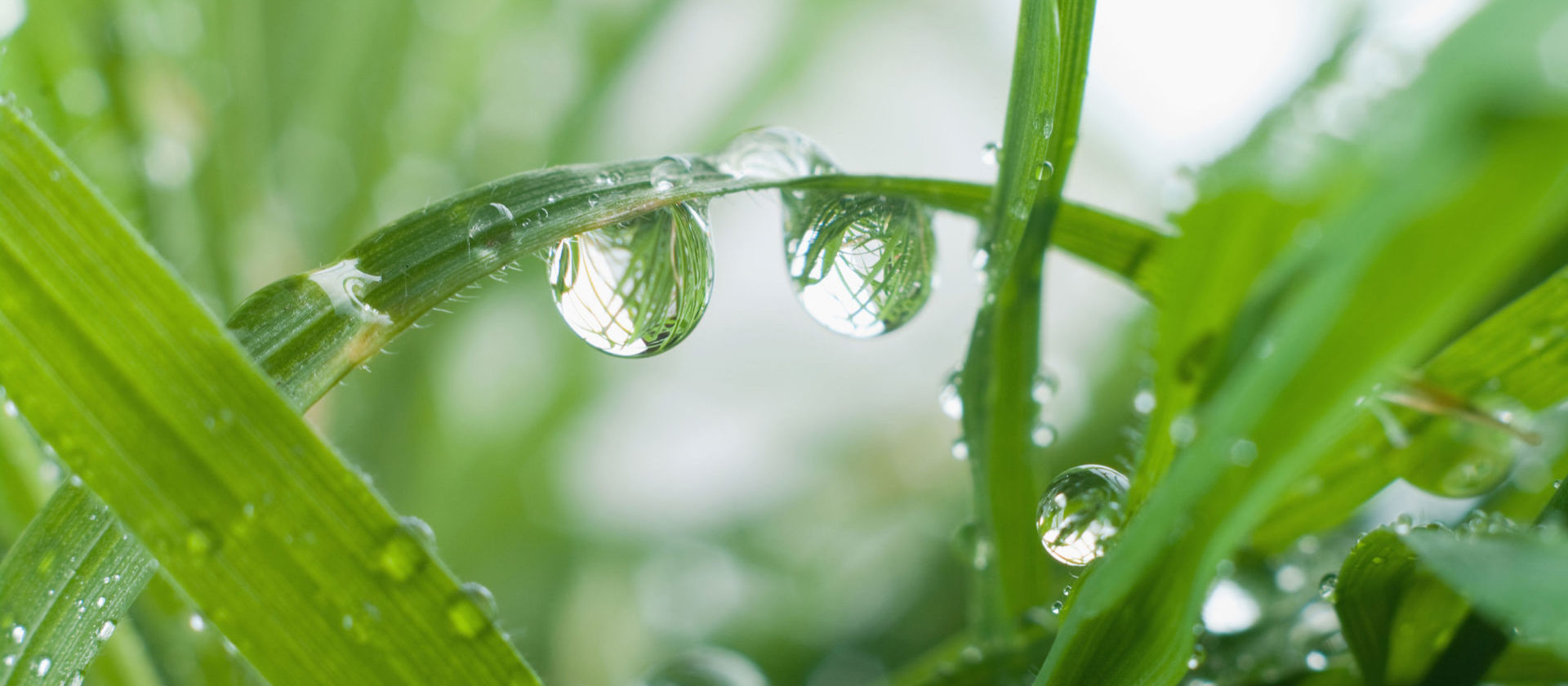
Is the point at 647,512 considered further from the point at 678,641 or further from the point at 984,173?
the point at 984,173

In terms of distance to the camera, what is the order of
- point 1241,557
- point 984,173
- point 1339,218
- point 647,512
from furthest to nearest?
point 984,173, point 647,512, point 1241,557, point 1339,218

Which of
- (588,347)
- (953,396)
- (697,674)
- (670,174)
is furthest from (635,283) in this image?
(588,347)

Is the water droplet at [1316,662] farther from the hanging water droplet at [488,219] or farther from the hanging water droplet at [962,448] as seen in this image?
the hanging water droplet at [488,219]

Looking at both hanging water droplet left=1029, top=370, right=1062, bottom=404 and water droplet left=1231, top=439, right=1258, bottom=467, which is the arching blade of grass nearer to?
hanging water droplet left=1029, top=370, right=1062, bottom=404

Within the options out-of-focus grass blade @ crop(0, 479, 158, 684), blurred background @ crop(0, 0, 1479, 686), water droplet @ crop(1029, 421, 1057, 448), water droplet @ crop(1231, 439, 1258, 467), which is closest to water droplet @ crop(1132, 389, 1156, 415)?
water droplet @ crop(1029, 421, 1057, 448)

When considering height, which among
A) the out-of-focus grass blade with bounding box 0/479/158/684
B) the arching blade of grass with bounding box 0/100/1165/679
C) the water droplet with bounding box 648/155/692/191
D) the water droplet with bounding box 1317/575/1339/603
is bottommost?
the water droplet with bounding box 1317/575/1339/603

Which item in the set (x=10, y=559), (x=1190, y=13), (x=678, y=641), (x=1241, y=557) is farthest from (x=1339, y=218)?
(x=1190, y=13)
